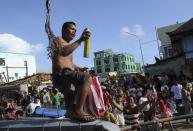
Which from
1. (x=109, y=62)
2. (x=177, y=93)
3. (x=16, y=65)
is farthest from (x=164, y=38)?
(x=109, y=62)

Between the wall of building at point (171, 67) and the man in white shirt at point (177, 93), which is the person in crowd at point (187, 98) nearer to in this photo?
the man in white shirt at point (177, 93)

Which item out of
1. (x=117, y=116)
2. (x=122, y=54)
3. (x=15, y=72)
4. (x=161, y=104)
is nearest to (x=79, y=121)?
(x=117, y=116)

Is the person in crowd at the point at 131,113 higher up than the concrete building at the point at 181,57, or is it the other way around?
the concrete building at the point at 181,57

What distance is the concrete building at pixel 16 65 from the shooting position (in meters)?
82.6

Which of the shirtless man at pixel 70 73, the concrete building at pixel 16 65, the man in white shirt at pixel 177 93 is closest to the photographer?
the shirtless man at pixel 70 73

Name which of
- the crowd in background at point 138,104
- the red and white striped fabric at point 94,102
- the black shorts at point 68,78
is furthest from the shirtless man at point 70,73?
the crowd in background at point 138,104

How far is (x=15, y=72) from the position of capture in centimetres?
8525

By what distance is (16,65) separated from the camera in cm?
8581

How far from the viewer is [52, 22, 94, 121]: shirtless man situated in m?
5.57

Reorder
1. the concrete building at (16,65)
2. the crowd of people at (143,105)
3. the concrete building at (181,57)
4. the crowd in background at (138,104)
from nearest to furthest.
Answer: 1. the crowd of people at (143,105)
2. the crowd in background at (138,104)
3. the concrete building at (181,57)
4. the concrete building at (16,65)

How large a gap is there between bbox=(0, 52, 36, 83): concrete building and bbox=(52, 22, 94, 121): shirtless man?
75.0 m

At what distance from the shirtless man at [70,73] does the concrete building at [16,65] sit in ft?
246

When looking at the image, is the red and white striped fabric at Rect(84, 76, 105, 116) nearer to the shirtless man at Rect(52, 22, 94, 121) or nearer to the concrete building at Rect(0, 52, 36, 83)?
the shirtless man at Rect(52, 22, 94, 121)

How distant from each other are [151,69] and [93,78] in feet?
110
